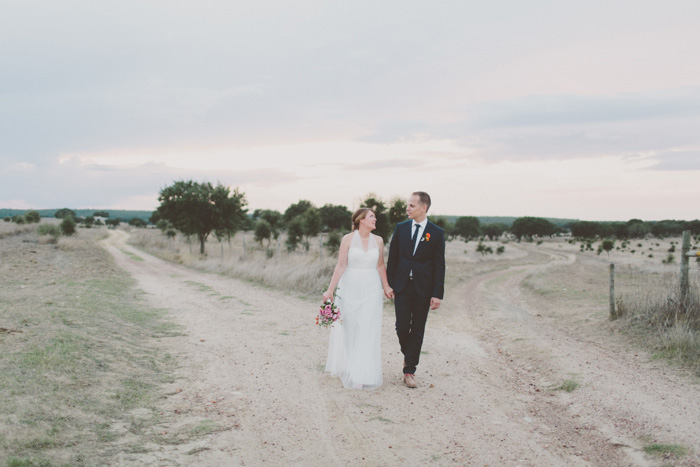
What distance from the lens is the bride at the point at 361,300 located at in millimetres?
5945

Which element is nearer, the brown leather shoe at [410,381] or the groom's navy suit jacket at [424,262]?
the groom's navy suit jacket at [424,262]

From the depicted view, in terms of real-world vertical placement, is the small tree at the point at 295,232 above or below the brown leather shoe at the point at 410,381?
above

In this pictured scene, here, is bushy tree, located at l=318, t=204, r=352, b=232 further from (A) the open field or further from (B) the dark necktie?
(B) the dark necktie

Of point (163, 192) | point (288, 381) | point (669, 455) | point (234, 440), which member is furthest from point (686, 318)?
→ point (163, 192)

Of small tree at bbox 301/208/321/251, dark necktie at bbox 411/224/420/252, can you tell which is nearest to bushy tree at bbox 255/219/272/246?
small tree at bbox 301/208/321/251

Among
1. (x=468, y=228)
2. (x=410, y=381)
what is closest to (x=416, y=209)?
(x=410, y=381)

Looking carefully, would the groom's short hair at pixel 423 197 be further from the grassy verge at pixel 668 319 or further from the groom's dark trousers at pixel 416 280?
the grassy verge at pixel 668 319

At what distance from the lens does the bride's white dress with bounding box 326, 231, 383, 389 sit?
593 centimetres

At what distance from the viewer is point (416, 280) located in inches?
231

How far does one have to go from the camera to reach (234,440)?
4.43 meters

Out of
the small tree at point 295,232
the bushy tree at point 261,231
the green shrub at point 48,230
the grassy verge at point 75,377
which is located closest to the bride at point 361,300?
the grassy verge at point 75,377

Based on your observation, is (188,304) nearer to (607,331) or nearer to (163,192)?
(607,331)

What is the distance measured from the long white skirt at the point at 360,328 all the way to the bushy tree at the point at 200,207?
30.3 meters

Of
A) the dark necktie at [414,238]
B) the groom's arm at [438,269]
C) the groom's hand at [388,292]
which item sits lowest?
the groom's hand at [388,292]
